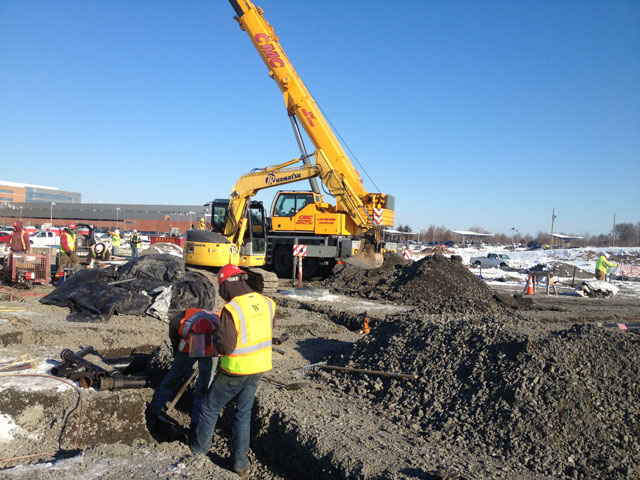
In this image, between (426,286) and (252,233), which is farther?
(252,233)

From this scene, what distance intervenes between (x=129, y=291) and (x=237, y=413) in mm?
5753

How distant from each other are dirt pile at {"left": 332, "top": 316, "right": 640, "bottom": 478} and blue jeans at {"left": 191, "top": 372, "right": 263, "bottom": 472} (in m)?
1.52

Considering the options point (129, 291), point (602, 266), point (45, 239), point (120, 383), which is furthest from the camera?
point (45, 239)

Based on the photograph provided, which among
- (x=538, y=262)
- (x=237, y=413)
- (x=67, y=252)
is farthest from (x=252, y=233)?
(x=538, y=262)

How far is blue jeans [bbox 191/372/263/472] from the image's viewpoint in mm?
3902

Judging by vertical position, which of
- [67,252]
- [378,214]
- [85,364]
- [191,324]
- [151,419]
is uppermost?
[378,214]

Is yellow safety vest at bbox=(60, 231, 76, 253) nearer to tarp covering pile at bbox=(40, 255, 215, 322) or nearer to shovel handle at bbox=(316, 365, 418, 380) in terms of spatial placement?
tarp covering pile at bbox=(40, 255, 215, 322)

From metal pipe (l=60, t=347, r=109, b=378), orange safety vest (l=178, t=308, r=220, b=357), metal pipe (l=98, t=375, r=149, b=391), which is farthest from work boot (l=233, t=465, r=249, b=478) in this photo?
metal pipe (l=60, t=347, r=109, b=378)

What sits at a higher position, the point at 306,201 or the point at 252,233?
the point at 306,201

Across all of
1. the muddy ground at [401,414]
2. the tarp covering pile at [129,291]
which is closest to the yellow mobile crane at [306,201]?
the tarp covering pile at [129,291]

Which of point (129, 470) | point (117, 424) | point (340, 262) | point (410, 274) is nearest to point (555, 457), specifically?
point (129, 470)

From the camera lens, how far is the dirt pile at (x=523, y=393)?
387cm

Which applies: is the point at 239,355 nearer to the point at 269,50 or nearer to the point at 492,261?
the point at 269,50

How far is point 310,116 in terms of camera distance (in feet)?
47.9
